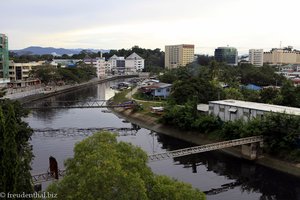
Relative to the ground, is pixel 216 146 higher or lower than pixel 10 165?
lower

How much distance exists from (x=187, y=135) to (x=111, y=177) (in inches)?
1422

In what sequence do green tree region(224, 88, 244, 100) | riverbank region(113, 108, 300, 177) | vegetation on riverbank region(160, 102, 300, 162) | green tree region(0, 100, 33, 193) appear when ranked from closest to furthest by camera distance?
green tree region(0, 100, 33, 193) < riverbank region(113, 108, 300, 177) < vegetation on riverbank region(160, 102, 300, 162) < green tree region(224, 88, 244, 100)

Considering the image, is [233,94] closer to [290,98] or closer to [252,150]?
[290,98]

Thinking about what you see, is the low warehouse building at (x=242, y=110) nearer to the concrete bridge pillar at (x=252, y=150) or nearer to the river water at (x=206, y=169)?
the concrete bridge pillar at (x=252, y=150)

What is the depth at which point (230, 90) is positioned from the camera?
214ft

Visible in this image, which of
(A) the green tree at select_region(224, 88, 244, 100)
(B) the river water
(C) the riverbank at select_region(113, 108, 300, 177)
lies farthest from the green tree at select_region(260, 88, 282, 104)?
(B) the river water

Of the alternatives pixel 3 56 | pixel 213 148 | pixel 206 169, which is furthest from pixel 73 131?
pixel 3 56

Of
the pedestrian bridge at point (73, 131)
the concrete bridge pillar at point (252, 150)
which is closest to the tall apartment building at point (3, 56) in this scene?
the pedestrian bridge at point (73, 131)

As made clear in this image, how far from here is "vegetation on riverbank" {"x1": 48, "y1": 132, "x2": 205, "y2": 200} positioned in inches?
517

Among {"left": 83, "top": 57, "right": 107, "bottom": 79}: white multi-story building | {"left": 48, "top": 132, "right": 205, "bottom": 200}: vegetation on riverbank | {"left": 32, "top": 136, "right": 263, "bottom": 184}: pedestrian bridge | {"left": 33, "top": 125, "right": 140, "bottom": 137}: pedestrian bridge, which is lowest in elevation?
{"left": 33, "top": 125, "right": 140, "bottom": 137}: pedestrian bridge

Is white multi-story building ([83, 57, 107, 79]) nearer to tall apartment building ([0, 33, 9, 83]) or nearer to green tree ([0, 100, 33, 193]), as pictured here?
tall apartment building ([0, 33, 9, 83])

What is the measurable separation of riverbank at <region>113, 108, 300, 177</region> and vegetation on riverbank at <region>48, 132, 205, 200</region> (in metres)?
24.2

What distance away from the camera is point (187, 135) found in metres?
48.6

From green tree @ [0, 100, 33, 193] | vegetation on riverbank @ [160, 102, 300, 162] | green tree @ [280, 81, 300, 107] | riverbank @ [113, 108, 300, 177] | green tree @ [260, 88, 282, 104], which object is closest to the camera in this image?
green tree @ [0, 100, 33, 193]
